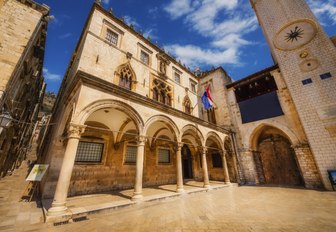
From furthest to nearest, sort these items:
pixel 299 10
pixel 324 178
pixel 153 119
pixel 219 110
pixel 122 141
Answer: pixel 219 110 < pixel 299 10 < pixel 122 141 < pixel 324 178 < pixel 153 119

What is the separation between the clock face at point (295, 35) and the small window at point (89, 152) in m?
16.9

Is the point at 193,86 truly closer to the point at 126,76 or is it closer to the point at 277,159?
the point at 126,76

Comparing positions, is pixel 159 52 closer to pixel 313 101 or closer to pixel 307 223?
pixel 313 101

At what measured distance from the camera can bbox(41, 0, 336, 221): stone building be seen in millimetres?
7293

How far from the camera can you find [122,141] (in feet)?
32.5

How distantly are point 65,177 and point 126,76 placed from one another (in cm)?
779

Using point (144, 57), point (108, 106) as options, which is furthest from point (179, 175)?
point (144, 57)

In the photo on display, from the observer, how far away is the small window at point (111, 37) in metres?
10.6

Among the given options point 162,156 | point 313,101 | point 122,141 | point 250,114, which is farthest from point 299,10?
point 122,141

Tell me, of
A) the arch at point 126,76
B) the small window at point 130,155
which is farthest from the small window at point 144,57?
the small window at point 130,155

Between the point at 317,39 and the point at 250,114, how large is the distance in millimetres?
7342

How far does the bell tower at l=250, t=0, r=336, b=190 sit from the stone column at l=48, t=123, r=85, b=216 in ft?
46.4

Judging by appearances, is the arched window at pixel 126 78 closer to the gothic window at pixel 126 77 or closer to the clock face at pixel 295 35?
the gothic window at pixel 126 77

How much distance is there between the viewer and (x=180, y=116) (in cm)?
970
